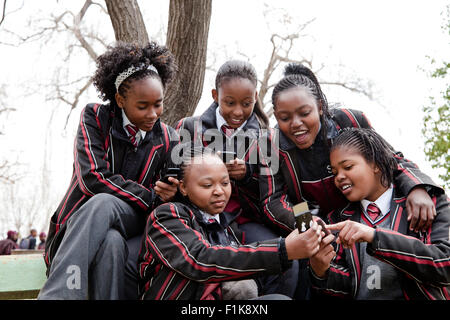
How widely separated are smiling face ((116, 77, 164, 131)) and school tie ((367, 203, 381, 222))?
155 centimetres

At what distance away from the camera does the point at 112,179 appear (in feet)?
8.87

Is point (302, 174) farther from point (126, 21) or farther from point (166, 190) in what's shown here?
point (126, 21)

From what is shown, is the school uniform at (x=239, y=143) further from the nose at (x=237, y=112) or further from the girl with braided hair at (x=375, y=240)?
the girl with braided hair at (x=375, y=240)

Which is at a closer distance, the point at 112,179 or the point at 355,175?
the point at 355,175

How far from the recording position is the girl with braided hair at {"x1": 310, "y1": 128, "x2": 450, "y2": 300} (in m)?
2.11

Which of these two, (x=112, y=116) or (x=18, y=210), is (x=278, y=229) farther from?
(x=18, y=210)

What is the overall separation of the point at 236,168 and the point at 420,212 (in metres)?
1.19

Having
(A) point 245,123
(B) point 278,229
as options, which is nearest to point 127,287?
(B) point 278,229

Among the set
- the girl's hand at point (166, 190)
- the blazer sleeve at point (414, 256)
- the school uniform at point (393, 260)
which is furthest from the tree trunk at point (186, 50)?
the blazer sleeve at point (414, 256)

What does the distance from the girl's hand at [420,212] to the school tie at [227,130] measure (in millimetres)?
1413

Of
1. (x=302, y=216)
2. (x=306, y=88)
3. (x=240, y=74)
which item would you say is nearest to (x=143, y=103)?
(x=240, y=74)

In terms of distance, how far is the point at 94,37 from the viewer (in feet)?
38.5

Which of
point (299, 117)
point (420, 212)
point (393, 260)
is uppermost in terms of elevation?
point (299, 117)

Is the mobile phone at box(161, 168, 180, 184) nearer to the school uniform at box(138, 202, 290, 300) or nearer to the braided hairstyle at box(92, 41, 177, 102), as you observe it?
the school uniform at box(138, 202, 290, 300)
